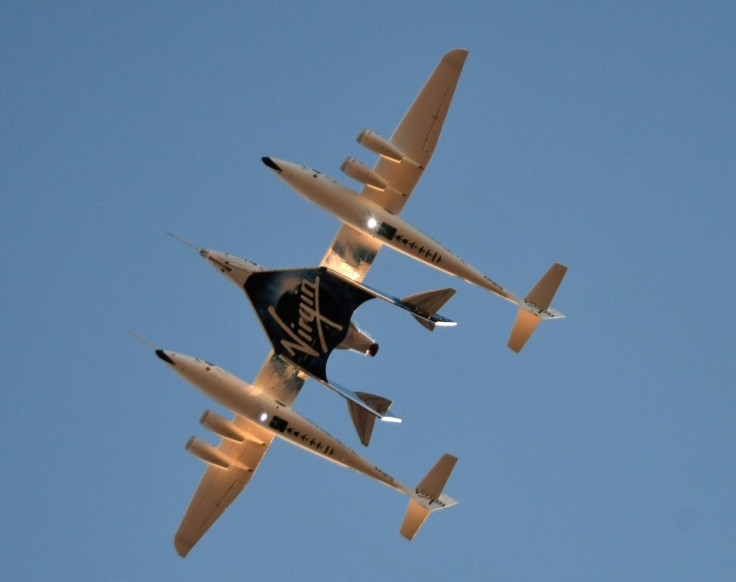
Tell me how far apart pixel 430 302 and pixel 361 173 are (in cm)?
624

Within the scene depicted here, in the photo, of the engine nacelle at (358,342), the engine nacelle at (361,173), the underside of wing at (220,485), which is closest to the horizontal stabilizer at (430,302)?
the engine nacelle at (358,342)

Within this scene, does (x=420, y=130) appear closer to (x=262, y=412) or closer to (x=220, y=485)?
(x=262, y=412)

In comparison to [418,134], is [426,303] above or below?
below

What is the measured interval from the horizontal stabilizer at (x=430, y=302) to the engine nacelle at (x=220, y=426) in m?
9.56

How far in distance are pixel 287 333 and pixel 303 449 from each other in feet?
16.8

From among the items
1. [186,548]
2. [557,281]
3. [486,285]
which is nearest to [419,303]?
[486,285]

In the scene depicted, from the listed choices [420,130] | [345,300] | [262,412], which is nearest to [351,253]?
[345,300]

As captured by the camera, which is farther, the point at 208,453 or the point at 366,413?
the point at 208,453

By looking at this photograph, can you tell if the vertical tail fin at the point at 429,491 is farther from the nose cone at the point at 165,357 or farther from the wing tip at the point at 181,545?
the nose cone at the point at 165,357

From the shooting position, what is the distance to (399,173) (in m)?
51.4

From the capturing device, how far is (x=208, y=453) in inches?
2093

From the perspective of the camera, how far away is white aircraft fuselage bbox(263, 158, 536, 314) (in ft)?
166

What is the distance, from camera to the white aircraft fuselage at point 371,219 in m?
50.5

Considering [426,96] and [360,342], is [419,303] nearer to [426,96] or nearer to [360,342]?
[360,342]
